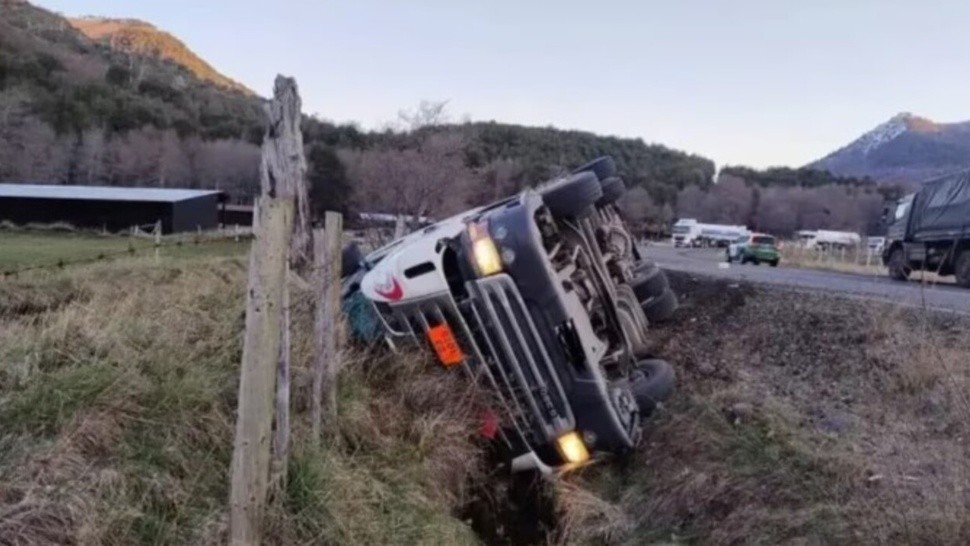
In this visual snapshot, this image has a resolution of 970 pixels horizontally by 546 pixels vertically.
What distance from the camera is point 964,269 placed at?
17.9m

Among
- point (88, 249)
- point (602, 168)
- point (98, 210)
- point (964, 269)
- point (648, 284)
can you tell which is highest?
point (602, 168)

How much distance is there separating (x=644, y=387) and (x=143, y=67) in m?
147

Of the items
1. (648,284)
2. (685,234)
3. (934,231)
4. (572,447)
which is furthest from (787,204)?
(572,447)

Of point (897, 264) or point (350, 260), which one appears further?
point (897, 264)

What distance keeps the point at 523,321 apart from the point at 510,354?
0.80 ft

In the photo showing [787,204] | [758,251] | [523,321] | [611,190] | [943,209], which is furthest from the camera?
[787,204]

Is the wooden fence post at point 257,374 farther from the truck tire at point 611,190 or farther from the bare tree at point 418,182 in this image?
the bare tree at point 418,182

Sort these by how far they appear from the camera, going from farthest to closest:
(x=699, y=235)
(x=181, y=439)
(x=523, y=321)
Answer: (x=699, y=235) < (x=523, y=321) < (x=181, y=439)

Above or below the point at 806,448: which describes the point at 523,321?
above

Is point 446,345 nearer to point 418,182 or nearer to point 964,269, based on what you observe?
point 964,269

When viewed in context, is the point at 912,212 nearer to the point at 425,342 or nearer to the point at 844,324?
the point at 844,324

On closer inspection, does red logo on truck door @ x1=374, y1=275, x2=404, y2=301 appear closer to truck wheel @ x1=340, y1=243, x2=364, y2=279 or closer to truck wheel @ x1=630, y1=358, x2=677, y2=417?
truck wheel @ x1=340, y1=243, x2=364, y2=279

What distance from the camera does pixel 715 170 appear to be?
135875mm

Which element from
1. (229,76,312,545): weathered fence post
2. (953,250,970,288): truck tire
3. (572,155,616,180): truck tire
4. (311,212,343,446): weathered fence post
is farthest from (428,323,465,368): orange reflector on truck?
(953,250,970,288): truck tire
